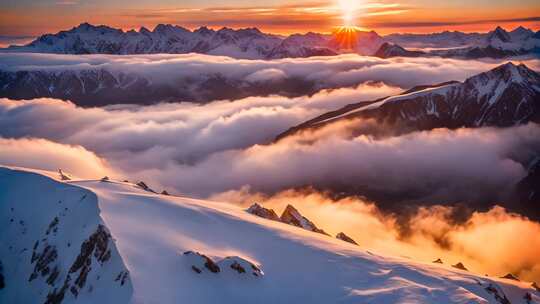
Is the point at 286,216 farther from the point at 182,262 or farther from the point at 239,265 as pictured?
the point at 182,262

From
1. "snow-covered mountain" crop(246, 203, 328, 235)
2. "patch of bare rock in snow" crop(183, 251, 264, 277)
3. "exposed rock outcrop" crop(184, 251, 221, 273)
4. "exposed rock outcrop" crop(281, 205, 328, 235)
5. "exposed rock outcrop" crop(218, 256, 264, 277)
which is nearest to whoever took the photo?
"exposed rock outcrop" crop(184, 251, 221, 273)

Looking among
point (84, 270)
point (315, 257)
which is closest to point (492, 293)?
point (315, 257)

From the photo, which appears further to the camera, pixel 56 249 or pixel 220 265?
pixel 56 249

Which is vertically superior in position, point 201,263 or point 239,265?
point 239,265

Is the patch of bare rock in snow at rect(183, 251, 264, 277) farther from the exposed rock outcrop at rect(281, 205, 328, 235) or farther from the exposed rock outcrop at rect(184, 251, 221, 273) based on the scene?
the exposed rock outcrop at rect(281, 205, 328, 235)

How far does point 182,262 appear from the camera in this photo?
291ft

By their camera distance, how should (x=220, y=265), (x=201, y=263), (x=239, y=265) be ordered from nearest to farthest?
(x=201, y=263) → (x=220, y=265) → (x=239, y=265)

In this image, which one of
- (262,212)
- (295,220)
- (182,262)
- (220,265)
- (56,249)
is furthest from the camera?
Result: (295,220)

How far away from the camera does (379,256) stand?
355ft

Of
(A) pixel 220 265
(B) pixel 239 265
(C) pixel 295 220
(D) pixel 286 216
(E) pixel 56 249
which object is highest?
(D) pixel 286 216

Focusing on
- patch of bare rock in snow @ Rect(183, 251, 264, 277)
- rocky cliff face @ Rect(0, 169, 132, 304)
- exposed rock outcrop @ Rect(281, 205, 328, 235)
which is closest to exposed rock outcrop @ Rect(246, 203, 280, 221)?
exposed rock outcrop @ Rect(281, 205, 328, 235)

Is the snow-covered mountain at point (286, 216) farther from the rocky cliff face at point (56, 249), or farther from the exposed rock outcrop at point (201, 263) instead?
the exposed rock outcrop at point (201, 263)

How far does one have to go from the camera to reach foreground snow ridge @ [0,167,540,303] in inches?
3310

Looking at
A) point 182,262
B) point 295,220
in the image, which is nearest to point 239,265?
point 182,262
